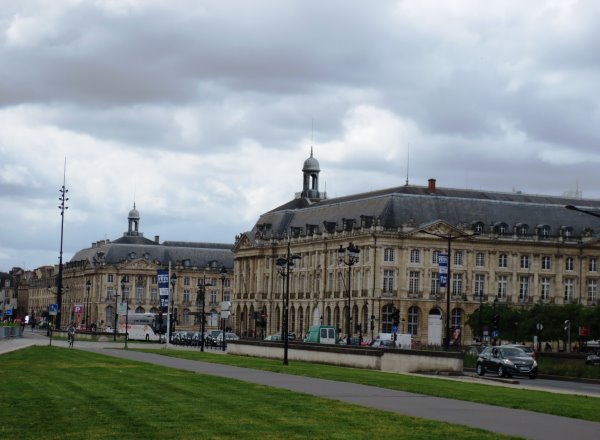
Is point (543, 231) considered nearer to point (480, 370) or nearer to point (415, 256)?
point (415, 256)

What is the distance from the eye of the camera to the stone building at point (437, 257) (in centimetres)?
14925

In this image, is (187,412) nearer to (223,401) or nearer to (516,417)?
(223,401)

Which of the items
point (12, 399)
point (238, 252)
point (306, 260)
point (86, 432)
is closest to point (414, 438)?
point (86, 432)

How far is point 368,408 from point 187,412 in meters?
4.94

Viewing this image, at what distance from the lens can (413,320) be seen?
14975 cm

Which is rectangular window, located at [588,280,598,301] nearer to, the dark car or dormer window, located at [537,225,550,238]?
dormer window, located at [537,225,550,238]

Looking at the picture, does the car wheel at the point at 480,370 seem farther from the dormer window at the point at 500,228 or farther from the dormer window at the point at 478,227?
the dormer window at the point at 500,228

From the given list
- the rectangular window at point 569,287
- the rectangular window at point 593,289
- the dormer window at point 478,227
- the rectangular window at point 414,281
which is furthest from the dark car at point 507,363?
the rectangular window at point 593,289

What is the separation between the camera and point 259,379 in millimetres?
45594

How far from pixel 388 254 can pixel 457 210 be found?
9872mm

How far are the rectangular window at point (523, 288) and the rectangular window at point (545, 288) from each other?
1.77m

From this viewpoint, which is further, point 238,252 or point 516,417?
point 238,252

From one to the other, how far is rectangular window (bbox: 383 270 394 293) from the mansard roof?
534 cm

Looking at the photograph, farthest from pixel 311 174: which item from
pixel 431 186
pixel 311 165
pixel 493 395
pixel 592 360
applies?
pixel 493 395
